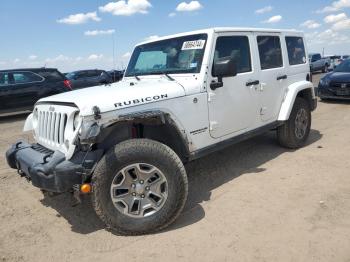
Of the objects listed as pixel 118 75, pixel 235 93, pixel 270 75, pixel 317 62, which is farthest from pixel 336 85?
pixel 317 62

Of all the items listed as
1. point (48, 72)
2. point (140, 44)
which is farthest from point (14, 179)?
point (48, 72)

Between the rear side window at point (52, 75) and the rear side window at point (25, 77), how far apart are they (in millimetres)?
213

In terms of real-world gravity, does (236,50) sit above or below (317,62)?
below

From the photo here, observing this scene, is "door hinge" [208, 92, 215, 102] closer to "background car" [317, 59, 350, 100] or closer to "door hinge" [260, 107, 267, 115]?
"door hinge" [260, 107, 267, 115]

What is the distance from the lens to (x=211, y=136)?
13.8 ft

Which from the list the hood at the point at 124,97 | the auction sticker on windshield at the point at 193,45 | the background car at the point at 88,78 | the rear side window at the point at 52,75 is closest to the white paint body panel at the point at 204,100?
the hood at the point at 124,97

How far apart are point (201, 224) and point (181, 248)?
0.47 metres

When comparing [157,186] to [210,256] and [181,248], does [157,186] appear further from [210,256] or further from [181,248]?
[210,256]

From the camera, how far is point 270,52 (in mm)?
5312

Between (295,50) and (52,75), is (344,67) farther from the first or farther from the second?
(52,75)

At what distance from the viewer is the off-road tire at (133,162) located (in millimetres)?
3143

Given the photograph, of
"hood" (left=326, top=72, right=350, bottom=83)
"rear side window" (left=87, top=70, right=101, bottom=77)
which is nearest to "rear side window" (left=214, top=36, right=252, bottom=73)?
"hood" (left=326, top=72, right=350, bottom=83)

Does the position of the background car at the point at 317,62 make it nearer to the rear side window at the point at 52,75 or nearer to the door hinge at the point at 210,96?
the rear side window at the point at 52,75

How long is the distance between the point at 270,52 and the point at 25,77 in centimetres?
927
